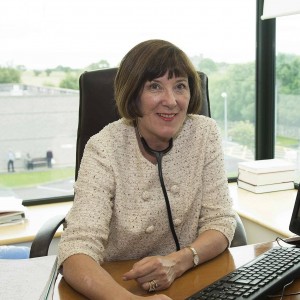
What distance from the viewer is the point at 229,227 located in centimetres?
139

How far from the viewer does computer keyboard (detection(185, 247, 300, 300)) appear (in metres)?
0.97

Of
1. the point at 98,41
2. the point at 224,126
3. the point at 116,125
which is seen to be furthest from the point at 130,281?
the point at 224,126

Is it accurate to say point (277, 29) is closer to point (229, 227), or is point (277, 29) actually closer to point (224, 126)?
point (224, 126)

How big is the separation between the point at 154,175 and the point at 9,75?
1.39 m

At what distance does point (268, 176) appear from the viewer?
2.57 metres

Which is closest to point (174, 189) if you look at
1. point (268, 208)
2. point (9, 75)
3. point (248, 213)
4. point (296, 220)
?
point (296, 220)

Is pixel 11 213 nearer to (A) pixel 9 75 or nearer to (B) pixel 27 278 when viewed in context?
(A) pixel 9 75

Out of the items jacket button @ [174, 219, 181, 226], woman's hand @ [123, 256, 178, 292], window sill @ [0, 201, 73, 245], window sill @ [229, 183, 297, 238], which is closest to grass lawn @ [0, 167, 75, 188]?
window sill @ [0, 201, 73, 245]

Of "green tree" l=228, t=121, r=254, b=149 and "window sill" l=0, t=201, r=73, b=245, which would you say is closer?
"window sill" l=0, t=201, r=73, b=245

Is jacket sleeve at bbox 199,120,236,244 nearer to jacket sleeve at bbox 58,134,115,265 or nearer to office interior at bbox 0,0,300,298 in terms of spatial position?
jacket sleeve at bbox 58,134,115,265

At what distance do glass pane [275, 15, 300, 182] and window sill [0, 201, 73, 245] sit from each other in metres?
1.31

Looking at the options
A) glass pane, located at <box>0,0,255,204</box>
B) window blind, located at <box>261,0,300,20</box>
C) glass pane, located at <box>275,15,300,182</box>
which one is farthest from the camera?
glass pane, located at <box>275,15,300,182</box>

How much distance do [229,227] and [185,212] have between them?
0.44 ft

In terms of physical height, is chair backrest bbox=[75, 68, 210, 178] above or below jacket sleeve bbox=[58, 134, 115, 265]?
above
